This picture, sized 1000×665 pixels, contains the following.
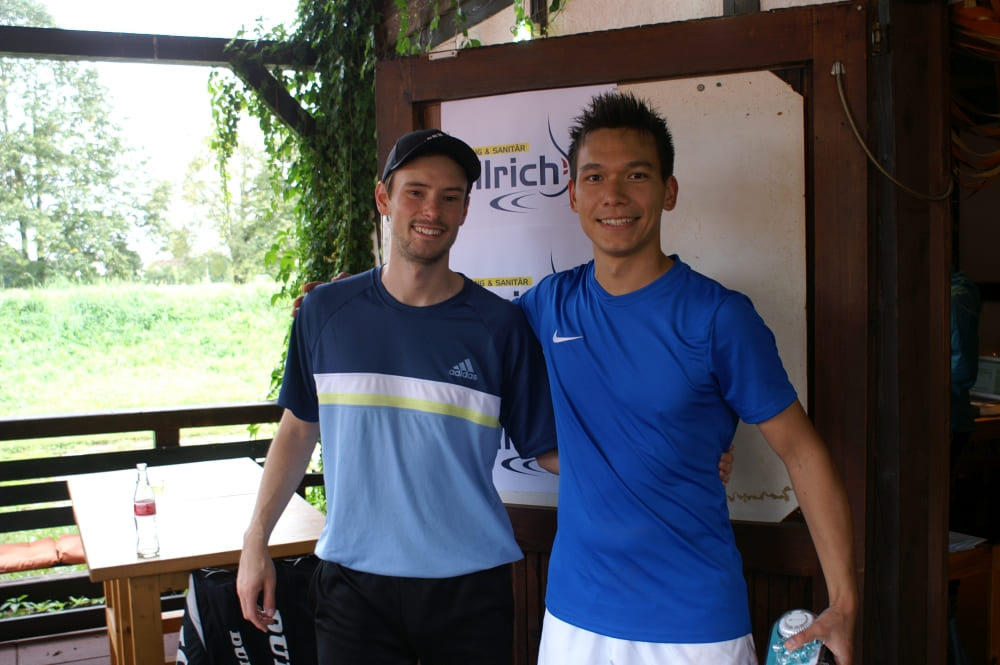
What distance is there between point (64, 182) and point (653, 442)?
6.51 m

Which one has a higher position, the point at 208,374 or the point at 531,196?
the point at 531,196

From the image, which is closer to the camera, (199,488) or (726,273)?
(726,273)

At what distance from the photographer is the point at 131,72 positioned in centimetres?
670

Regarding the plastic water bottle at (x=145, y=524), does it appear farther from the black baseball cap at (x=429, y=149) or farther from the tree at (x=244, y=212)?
the tree at (x=244, y=212)

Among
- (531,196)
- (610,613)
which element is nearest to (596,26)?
(531,196)

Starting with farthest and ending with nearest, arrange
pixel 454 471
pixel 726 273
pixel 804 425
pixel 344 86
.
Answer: pixel 344 86 → pixel 726 273 → pixel 454 471 → pixel 804 425

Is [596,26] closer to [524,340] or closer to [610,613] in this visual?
[524,340]

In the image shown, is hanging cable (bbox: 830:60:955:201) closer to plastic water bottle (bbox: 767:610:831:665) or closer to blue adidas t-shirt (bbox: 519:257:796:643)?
blue adidas t-shirt (bbox: 519:257:796:643)

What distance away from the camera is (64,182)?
21.7ft

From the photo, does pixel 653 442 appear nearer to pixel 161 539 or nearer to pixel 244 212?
pixel 161 539

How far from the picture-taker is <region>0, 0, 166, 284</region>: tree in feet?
20.9

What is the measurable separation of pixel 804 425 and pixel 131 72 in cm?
670

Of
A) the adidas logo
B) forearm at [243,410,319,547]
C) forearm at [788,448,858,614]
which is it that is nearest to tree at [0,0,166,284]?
forearm at [243,410,319,547]

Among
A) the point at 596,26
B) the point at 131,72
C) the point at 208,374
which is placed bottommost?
the point at 208,374
